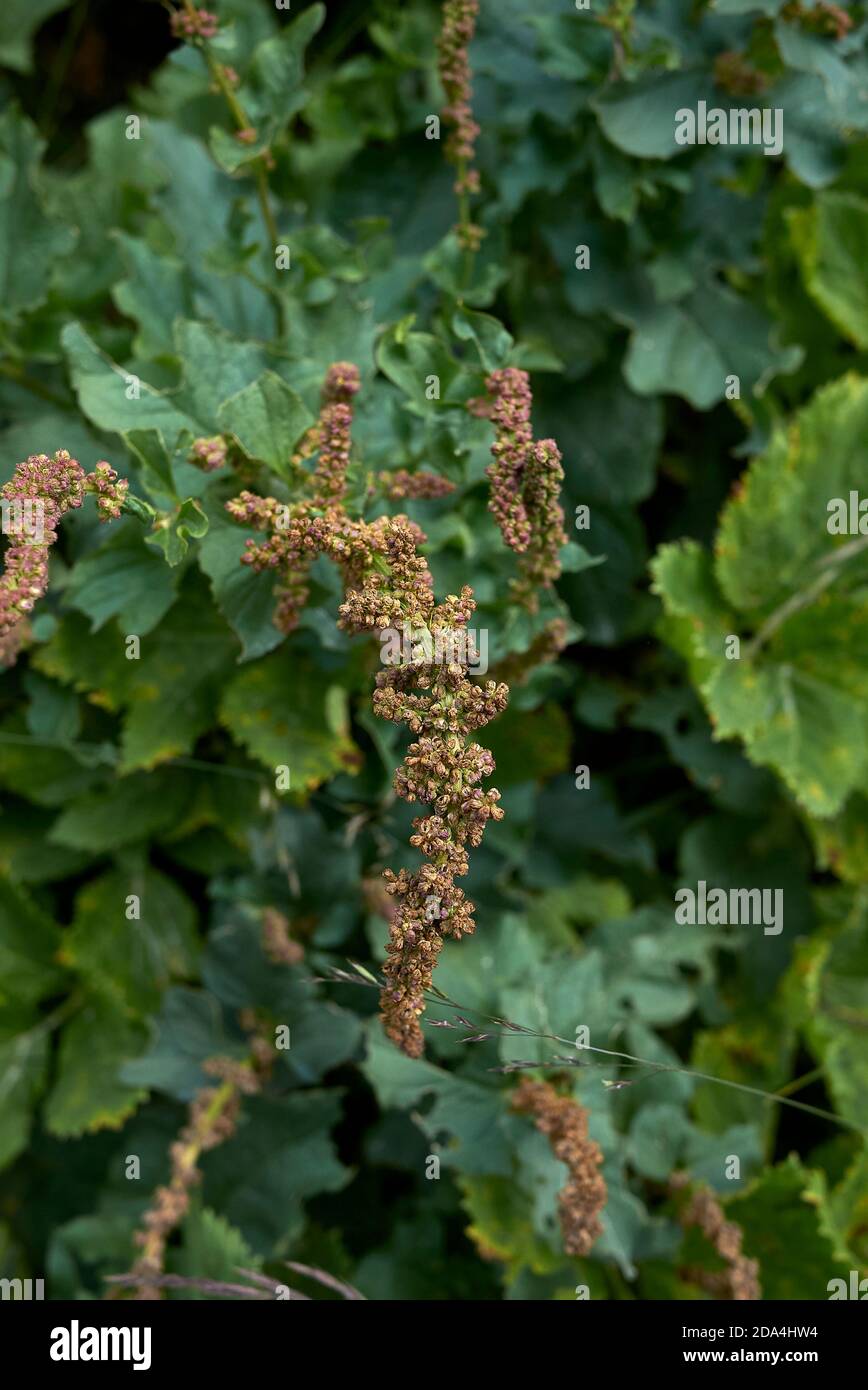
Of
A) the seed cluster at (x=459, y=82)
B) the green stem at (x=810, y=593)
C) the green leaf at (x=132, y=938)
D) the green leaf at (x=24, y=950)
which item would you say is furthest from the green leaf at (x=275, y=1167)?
the seed cluster at (x=459, y=82)

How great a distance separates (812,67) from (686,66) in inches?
10.5

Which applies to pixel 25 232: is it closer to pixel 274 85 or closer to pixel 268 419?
pixel 274 85

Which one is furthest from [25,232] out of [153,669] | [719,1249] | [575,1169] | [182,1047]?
[719,1249]

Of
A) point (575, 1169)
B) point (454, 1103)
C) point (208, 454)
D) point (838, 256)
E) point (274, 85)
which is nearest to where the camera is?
point (208, 454)

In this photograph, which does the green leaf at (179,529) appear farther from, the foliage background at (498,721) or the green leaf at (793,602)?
the green leaf at (793,602)

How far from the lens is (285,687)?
2.26 meters

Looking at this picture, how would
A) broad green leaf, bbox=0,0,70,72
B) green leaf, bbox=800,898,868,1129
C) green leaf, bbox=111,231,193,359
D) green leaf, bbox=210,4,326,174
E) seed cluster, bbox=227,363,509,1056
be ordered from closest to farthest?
seed cluster, bbox=227,363,509,1056
green leaf, bbox=210,4,326,174
green leaf, bbox=111,231,193,359
green leaf, bbox=800,898,868,1129
broad green leaf, bbox=0,0,70,72

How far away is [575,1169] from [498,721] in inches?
36.5

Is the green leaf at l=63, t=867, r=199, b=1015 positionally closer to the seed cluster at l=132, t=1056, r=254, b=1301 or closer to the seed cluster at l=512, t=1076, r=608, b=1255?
the seed cluster at l=132, t=1056, r=254, b=1301

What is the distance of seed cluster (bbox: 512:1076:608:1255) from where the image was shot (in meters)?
1.84

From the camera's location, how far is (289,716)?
88.2 inches

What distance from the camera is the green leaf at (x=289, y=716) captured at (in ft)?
7.18

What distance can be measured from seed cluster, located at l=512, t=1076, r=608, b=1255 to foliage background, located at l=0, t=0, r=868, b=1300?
144 millimetres

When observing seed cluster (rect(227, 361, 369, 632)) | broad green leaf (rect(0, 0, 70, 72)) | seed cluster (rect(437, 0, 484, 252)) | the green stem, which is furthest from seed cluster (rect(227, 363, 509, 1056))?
broad green leaf (rect(0, 0, 70, 72))
